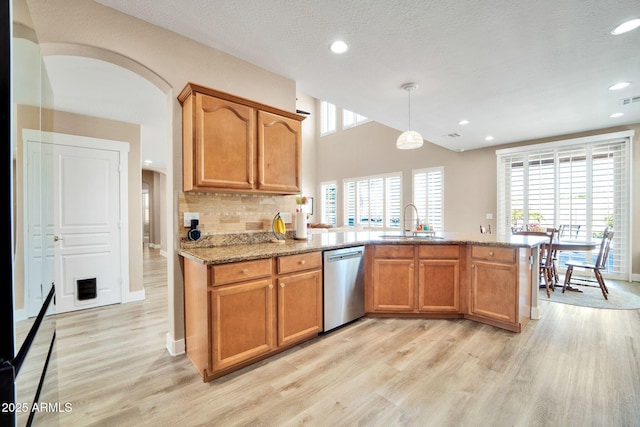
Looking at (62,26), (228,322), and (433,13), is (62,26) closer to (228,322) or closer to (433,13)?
(228,322)

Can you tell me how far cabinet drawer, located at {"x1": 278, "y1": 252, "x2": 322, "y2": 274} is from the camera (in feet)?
7.35

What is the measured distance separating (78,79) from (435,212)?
22.3 ft

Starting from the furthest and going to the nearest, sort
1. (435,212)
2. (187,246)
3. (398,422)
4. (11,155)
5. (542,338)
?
(435,212), (542,338), (187,246), (398,422), (11,155)

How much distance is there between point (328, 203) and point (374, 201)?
2.08 metres

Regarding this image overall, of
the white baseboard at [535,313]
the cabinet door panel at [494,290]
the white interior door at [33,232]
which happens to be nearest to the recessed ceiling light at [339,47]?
the white interior door at [33,232]

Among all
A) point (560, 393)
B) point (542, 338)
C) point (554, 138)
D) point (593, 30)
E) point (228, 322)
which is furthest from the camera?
point (554, 138)

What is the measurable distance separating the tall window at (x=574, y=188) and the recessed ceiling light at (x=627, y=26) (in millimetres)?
3581

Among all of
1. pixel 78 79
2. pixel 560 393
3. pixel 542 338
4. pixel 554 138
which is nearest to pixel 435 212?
pixel 554 138

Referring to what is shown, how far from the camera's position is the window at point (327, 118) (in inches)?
375

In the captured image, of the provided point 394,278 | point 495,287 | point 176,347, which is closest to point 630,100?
point 495,287

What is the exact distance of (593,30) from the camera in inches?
86.2

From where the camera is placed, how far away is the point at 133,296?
3848 mm

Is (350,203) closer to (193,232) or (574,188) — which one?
(574,188)

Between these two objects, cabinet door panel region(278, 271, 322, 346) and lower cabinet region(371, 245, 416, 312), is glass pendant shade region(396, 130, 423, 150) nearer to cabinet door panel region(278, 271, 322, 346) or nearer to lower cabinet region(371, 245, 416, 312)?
lower cabinet region(371, 245, 416, 312)
